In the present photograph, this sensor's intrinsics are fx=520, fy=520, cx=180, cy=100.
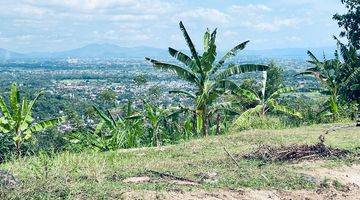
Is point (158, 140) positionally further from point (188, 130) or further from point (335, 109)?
point (335, 109)

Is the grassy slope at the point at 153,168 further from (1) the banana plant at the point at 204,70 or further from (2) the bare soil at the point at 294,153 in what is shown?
(1) the banana plant at the point at 204,70

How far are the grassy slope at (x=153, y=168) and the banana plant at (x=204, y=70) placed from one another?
401 cm

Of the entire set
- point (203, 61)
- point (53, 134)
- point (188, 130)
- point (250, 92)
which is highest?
point (203, 61)

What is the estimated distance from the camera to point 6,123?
50.6 feet

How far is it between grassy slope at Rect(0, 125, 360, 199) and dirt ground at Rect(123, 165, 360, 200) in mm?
199

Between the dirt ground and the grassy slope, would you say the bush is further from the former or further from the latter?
the dirt ground

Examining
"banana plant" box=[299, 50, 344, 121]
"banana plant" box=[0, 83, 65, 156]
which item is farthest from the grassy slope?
"banana plant" box=[299, 50, 344, 121]

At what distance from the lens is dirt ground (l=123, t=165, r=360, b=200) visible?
680 centimetres

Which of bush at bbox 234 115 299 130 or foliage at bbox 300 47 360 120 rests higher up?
foliage at bbox 300 47 360 120

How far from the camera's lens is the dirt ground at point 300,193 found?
6797mm

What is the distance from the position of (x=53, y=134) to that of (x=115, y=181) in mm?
23530

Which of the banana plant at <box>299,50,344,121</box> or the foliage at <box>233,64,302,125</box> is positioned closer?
the foliage at <box>233,64,302,125</box>

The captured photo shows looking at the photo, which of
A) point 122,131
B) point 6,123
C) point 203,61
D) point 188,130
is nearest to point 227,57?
point 203,61

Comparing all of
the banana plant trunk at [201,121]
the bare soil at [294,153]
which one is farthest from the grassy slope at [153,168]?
the banana plant trunk at [201,121]
